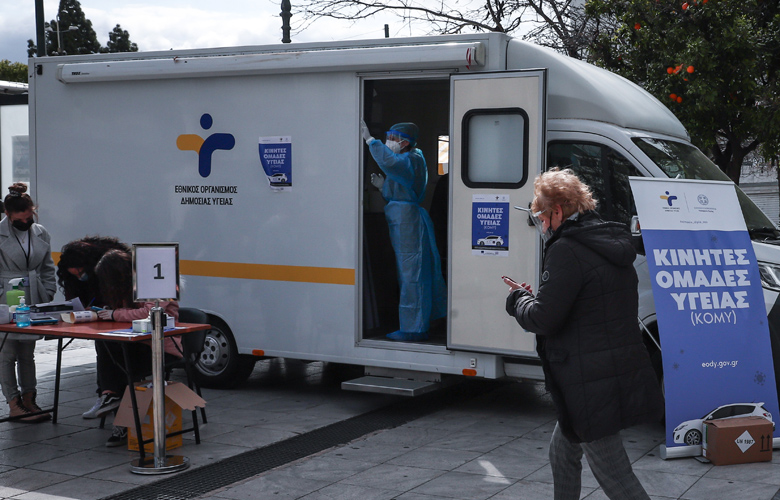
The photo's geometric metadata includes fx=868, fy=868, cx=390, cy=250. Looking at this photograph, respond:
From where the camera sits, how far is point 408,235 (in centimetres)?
721

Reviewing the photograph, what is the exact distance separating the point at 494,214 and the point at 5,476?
3662 millimetres

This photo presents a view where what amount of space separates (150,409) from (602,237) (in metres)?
3.40

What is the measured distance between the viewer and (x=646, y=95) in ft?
23.4

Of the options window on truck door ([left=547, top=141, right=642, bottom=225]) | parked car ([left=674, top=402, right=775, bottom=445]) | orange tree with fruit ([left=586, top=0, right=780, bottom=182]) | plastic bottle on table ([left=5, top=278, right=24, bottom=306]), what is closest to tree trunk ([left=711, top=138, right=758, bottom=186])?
orange tree with fruit ([left=586, top=0, right=780, bottom=182])

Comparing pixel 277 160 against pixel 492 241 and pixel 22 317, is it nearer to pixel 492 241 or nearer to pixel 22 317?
pixel 492 241

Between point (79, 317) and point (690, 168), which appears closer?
point (79, 317)

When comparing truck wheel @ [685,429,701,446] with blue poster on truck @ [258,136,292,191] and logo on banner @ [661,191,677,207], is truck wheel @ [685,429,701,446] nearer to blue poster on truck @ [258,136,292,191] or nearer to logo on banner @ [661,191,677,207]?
logo on banner @ [661,191,677,207]

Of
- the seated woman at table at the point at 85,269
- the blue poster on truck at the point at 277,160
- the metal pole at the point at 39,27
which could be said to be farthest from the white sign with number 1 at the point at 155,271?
the metal pole at the point at 39,27

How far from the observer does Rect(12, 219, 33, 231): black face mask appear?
21.5 feet

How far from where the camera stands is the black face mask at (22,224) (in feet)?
21.5

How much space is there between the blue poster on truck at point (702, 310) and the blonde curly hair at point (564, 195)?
1.86 meters

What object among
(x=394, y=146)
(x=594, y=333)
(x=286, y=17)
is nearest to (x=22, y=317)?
(x=394, y=146)

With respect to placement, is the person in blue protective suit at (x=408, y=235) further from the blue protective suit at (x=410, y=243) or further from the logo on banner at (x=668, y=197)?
the logo on banner at (x=668, y=197)

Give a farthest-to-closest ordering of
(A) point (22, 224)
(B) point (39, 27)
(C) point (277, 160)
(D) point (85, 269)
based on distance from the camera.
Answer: (B) point (39, 27), (C) point (277, 160), (A) point (22, 224), (D) point (85, 269)
